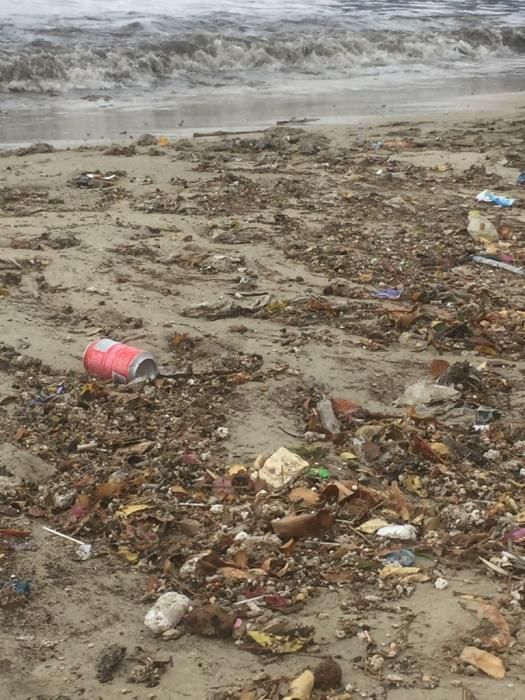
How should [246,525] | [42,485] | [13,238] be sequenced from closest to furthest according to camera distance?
[246,525] < [42,485] < [13,238]

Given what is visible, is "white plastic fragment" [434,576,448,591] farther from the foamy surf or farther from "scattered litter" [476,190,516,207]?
the foamy surf

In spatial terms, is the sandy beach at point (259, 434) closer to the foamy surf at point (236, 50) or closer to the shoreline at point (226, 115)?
the shoreline at point (226, 115)

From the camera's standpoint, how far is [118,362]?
13.3 ft

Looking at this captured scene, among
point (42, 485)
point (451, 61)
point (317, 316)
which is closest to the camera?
point (42, 485)

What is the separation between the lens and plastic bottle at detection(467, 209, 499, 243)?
6352 millimetres

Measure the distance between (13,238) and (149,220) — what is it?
3.42 feet

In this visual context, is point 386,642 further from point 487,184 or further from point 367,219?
point 487,184

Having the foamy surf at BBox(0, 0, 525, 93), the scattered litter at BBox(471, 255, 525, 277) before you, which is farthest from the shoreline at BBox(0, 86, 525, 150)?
the scattered litter at BBox(471, 255, 525, 277)

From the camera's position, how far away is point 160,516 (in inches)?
122

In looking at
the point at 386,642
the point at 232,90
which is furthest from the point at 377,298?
the point at 232,90

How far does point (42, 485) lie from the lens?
3291 mm

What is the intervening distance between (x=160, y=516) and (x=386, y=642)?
Result: 1.02 metres

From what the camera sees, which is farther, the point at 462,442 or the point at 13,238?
the point at 13,238

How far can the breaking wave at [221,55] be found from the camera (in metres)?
14.8
